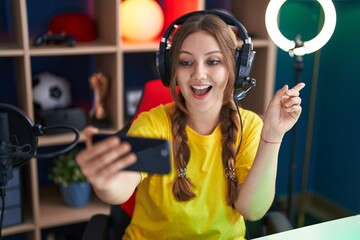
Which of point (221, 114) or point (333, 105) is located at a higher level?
point (221, 114)

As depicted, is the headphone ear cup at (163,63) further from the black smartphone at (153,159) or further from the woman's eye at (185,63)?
the black smartphone at (153,159)

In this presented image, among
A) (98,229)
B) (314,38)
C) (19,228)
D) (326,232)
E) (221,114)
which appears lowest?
(19,228)

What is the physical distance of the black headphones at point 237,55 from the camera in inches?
42.8

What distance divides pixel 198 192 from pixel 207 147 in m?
0.12

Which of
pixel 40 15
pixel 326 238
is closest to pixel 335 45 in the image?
pixel 40 15

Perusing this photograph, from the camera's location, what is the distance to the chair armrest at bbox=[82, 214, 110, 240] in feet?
4.18

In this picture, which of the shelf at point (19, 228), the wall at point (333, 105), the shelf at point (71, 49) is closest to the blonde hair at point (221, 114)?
the shelf at point (71, 49)

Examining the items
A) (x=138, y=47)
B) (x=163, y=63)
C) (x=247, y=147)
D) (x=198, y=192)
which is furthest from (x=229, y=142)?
(x=138, y=47)

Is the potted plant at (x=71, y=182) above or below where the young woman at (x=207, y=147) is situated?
below

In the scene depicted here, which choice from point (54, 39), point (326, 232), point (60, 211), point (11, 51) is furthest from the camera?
point (60, 211)

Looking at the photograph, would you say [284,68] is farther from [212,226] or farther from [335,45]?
[212,226]

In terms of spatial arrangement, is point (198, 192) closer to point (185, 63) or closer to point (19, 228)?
point (185, 63)

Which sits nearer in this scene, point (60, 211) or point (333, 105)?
point (60, 211)

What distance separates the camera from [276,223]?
1.34 metres
